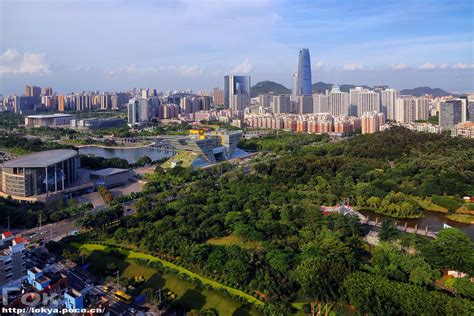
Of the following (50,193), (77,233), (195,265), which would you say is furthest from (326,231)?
(50,193)

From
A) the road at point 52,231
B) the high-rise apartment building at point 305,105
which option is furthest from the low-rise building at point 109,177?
the high-rise apartment building at point 305,105

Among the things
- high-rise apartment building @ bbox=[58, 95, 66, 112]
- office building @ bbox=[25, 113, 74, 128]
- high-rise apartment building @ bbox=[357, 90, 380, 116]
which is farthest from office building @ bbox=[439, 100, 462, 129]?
high-rise apartment building @ bbox=[58, 95, 66, 112]

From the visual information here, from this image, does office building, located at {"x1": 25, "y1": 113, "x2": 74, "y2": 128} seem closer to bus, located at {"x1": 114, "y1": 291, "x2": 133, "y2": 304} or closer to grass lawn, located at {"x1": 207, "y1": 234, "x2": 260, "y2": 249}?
grass lawn, located at {"x1": 207, "y1": 234, "x2": 260, "y2": 249}

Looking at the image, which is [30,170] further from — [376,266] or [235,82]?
[235,82]

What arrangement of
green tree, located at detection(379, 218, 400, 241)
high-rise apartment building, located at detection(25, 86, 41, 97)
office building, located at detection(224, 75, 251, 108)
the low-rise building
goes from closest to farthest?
green tree, located at detection(379, 218, 400, 241) < the low-rise building < office building, located at detection(224, 75, 251, 108) < high-rise apartment building, located at detection(25, 86, 41, 97)

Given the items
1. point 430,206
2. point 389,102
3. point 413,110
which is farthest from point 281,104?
point 430,206
